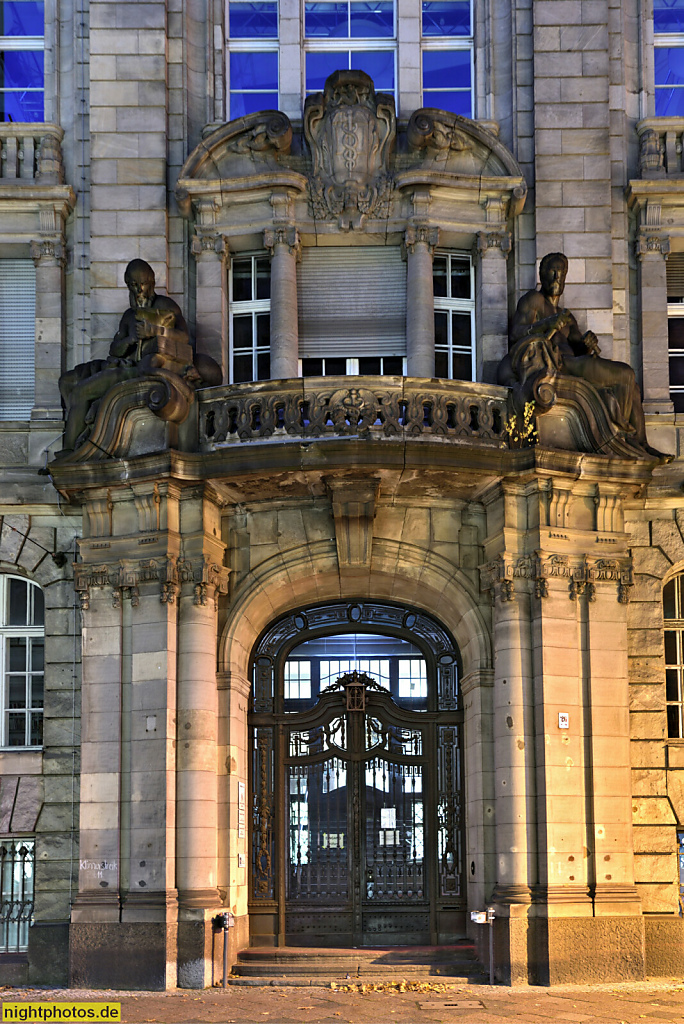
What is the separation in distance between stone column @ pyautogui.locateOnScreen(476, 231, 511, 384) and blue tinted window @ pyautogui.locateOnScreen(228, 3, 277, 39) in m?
4.60

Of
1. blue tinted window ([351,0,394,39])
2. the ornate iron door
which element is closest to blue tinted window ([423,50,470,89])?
blue tinted window ([351,0,394,39])

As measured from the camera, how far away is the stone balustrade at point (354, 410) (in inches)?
707

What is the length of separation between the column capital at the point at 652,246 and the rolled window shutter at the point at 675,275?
1.76 ft

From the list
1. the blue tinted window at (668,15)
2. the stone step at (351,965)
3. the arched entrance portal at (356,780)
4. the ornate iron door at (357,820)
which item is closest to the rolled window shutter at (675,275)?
the blue tinted window at (668,15)

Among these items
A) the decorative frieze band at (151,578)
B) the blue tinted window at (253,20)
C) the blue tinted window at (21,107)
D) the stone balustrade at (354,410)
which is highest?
the blue tinted window at (253,20)

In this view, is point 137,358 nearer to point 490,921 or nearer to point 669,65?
point 490,921

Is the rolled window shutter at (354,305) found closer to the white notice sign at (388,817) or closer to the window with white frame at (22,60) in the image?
the window with white frame at (22,60)

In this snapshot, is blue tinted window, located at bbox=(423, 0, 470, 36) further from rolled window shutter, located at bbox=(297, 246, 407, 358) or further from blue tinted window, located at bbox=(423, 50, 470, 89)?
rolled window shutter, located at bbox=(297, 246, 407, 358)

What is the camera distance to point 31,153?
69.2 ft

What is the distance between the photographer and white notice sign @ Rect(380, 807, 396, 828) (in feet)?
65.4

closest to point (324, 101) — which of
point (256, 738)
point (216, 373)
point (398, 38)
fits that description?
point (398, 38)

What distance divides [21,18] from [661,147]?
31.5ft

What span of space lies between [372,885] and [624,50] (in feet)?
40.8

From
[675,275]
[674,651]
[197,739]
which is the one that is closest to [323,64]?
[675,275]
